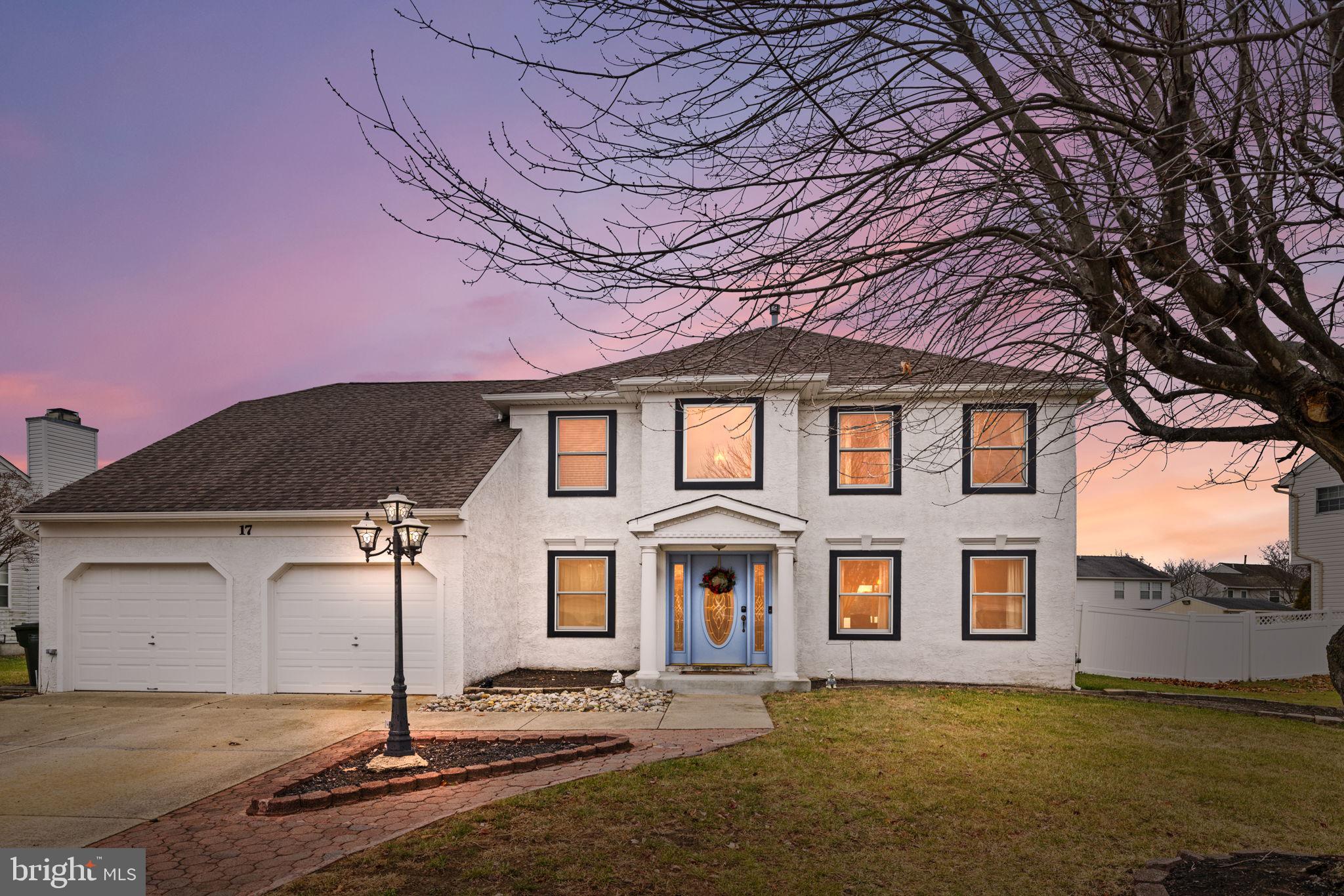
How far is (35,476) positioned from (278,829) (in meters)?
23.9

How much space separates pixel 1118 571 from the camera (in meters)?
47.9

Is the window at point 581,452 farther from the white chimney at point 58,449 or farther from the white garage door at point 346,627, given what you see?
the white chimney at point 58,449

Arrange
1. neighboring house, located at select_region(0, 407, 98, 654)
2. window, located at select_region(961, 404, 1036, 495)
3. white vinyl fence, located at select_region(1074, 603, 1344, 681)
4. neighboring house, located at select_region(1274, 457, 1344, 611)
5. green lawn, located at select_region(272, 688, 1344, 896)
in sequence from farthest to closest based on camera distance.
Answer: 1. neighboring house, located at select_region(0, 407, 98, 654)
2. neighboring house, located at select_region(1274, 457, 1344, 611)
3. white vinyl fence, located at select_region(1074, 603, 1344, 681)
4. window, located at select_region(961, 404, 1036, 495)
5. green lawn, located at select_region(272, 688, 1344, 896)

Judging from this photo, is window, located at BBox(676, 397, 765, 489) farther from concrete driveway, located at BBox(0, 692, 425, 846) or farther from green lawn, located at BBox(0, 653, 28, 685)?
green lawn, located at BBox(0, 653, 28, 685)

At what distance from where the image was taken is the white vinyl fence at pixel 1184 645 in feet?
60.0

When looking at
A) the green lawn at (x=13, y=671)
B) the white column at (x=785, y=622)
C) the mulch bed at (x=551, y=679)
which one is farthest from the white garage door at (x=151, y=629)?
the white column at (x=785, y=622)

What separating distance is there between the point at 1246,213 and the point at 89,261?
53.3 ft

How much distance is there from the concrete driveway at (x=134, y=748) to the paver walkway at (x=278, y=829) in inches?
15.8

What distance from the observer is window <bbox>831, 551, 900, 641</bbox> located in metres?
15.0

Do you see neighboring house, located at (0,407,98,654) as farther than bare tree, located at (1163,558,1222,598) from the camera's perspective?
No

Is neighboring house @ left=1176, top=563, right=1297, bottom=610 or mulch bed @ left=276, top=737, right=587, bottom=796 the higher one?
mulch bed @ left=276, top=737, right=587, bottom=796

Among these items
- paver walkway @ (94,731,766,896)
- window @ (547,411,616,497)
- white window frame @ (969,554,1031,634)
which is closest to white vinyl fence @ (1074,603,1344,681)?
white window frame @ (969,554,1031,634)

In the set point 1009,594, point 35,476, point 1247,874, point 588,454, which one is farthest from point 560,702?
point 35,476

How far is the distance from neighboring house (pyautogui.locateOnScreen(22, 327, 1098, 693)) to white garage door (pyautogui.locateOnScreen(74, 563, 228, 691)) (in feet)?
0.14
